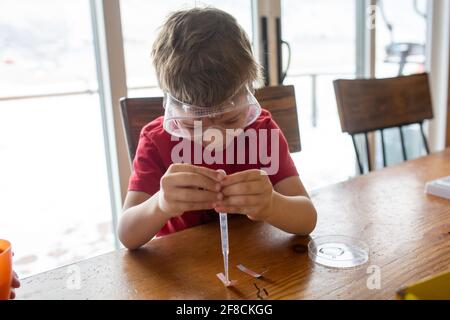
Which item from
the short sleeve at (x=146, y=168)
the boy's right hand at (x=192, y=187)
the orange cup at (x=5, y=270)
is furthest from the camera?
the short sleeve at (x=146, y=168)

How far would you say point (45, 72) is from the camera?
1699mm

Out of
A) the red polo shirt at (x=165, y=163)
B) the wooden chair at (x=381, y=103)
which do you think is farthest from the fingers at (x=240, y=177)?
the wooden chair at (x=381, y=103)

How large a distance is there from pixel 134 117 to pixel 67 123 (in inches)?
44.9

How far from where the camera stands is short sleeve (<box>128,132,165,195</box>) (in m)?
0.84

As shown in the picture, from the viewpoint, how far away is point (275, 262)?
2.12 ft

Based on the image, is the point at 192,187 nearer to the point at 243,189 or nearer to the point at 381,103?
the point at 243,189

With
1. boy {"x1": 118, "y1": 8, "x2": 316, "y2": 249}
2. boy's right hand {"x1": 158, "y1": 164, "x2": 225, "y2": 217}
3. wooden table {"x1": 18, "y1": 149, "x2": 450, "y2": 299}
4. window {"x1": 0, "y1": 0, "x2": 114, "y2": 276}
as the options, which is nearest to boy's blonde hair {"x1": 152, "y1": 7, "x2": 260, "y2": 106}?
boy {"x1": 118, "y1": 8, "x2": 316, "y2": 249}

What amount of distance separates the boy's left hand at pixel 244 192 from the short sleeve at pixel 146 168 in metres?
0.27

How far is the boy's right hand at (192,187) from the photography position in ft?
1.96

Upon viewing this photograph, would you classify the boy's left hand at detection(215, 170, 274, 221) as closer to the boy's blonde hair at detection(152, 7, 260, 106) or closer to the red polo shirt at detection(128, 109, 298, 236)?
the boy's blonde hair at detection(152, 7, 260, 106)

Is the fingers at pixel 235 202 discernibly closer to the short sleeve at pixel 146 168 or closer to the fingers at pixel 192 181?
the fingers at pixel 192 181

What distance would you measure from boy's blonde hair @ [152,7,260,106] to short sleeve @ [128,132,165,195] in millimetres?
207

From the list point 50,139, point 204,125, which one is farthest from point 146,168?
point 50,139

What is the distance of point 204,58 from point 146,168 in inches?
11.9
